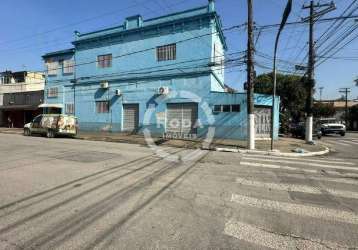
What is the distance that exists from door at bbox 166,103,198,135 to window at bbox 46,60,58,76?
15275 mm

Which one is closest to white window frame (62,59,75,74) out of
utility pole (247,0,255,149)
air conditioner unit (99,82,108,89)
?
air conditioner unit (99,82,108,89)

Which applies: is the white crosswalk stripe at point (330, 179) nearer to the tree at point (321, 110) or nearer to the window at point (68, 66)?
the window at point (68, 66)

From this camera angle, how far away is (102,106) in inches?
1086

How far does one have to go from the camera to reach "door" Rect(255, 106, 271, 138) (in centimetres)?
2252

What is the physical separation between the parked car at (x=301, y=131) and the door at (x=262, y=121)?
630 cm

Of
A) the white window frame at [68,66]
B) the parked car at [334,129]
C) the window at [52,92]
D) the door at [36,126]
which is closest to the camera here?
the door at [36,126]

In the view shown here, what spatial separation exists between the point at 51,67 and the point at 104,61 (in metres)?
8.05

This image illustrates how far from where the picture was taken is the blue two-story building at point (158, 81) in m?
22.1

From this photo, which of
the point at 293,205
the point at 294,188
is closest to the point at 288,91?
the point at 294,188

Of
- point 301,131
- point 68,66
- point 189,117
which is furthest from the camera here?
point 68,66

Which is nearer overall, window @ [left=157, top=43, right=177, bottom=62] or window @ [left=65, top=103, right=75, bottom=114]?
window @ [left=157, top=43, right=177, bottom=62]

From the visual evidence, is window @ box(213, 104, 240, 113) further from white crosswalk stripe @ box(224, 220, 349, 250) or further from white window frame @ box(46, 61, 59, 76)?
white window frame @ box(46, 61, 59, 76)

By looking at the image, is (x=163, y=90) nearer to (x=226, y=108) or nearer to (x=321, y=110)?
(x=226, y=108)

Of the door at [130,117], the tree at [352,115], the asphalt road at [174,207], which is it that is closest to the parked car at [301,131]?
the door at [130,117]
